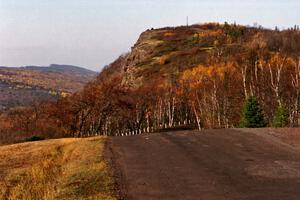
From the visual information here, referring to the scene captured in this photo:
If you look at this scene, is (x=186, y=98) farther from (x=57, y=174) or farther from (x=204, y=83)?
(x=57, y=174)

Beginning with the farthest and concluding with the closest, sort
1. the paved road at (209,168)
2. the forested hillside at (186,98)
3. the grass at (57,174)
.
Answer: the forested hillside at (186,98) < the grass at (57,174) < the paved road at (209,168)

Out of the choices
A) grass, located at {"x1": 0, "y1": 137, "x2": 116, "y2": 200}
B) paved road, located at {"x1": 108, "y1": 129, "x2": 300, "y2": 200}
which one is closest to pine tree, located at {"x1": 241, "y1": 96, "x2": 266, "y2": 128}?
paved road, located at {"x1": 108, "y1": 129, "x2": 300, "y2": 200}

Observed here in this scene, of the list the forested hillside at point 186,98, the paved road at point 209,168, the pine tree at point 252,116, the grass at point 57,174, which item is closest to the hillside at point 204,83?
the forested hillside at point 186,98

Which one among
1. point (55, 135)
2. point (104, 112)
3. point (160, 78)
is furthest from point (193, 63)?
point (55, 135)

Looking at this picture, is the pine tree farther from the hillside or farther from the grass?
the grass

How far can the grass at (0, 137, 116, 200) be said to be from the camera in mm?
13180

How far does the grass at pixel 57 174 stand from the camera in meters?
13.2

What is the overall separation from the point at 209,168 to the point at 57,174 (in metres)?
5.84

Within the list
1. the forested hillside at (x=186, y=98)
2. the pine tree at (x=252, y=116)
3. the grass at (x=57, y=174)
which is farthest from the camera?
the forested hillside at (x=186, y=98)

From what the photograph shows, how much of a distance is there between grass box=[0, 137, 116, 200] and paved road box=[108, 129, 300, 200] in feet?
2.44

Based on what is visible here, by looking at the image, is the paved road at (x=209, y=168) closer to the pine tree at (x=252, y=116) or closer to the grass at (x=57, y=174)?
Answer: the grass at (x=57, y=174)

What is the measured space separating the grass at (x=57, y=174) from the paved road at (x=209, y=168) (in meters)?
0.74

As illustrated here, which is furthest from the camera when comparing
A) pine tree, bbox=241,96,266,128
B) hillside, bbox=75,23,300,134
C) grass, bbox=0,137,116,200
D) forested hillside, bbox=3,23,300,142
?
hillside, bbox=75,23,300,134

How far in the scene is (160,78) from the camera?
137 metres
